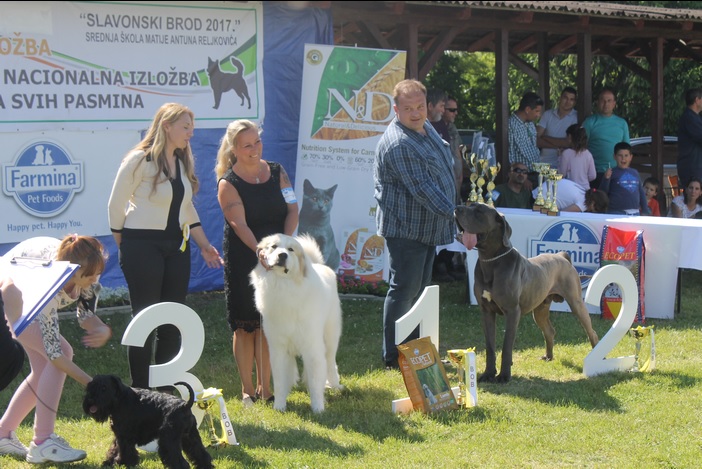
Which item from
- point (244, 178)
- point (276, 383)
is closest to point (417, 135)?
point (244, 178)

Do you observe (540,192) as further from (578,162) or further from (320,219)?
(320,219)

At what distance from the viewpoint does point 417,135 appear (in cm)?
590

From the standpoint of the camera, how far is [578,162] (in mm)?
10336

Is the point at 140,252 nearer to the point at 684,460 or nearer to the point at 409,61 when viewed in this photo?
the point at 684,460

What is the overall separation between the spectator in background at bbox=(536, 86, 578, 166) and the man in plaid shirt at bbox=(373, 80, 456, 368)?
5.57m

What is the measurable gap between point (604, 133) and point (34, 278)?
860 cm

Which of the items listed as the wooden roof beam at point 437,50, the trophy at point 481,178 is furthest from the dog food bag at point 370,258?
the wooden roof beam at point 437,50

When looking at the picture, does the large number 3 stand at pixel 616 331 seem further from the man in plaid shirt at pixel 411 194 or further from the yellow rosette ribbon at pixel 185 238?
the yellow rosette ribbon at pixel 185 238

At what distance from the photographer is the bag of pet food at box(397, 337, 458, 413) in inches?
206

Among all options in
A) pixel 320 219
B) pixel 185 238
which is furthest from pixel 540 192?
pixel 185 238

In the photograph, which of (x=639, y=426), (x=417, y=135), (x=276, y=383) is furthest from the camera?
(x=417, y=135)

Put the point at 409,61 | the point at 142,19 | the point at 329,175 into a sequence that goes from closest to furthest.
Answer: the point at 142,19, the point at 329,175, the point at 409,61

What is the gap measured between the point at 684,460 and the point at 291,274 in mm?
2321

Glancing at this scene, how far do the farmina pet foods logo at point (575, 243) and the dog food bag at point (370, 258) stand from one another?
169 centimetres
